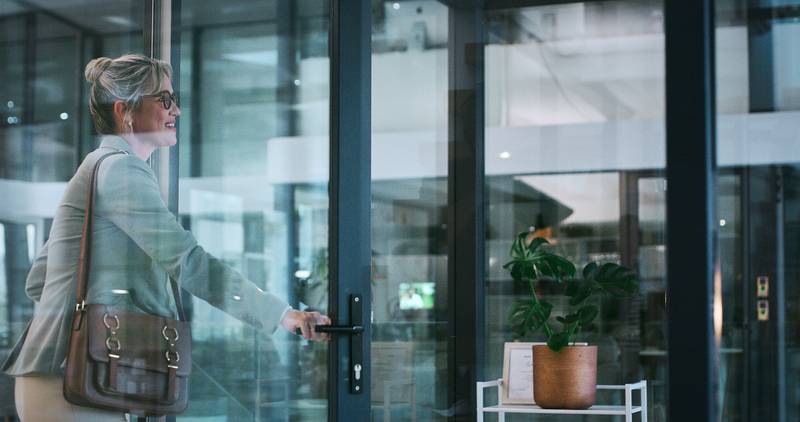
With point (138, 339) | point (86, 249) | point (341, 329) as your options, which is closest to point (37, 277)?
point (86, 249)

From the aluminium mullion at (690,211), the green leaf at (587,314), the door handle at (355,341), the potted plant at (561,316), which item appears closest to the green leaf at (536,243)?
the potted plant at (561,316)

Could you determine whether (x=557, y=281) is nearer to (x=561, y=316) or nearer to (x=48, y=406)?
(x=561, y=316)

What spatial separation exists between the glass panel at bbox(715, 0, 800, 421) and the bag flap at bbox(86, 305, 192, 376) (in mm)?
1688

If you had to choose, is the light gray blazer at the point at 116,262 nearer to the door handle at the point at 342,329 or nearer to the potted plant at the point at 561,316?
the door handle at the point at 342,329

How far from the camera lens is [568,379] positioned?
4.02 m

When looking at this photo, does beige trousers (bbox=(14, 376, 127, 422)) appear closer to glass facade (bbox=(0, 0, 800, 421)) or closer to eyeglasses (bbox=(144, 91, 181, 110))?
glass facade (bbox=(0, 0, 800, 421))

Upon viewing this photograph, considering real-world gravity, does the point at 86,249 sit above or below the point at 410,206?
below

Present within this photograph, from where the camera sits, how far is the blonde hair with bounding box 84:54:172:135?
3.28m

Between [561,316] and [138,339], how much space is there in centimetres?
169

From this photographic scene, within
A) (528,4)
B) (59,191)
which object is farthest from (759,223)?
(59,191)

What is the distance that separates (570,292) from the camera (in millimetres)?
4102

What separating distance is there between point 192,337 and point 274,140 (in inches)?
27.4

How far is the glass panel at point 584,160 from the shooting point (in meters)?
3.88

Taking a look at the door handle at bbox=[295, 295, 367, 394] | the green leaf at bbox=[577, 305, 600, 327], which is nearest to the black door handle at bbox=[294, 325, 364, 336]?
the door handle at bbox=[295, 295, 367, 394]
